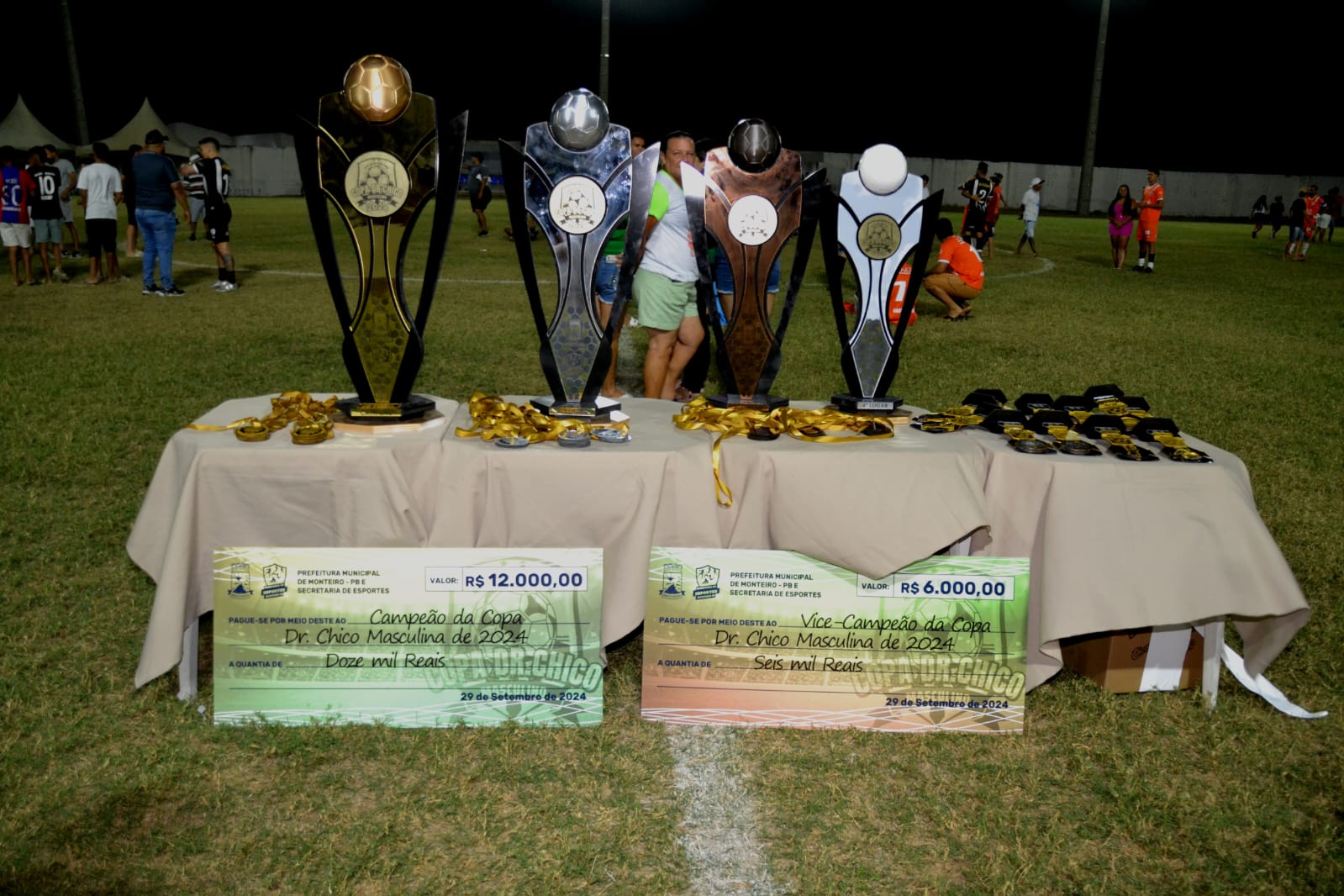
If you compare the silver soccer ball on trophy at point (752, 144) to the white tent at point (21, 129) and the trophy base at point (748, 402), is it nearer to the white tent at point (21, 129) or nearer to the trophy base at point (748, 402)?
the trophy base at point (748, 402)

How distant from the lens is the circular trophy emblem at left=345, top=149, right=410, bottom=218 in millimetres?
2707

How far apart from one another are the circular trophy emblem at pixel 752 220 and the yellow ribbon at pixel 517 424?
710 mm

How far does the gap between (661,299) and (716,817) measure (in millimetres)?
2642

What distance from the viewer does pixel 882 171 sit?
Answer: 3.12 meters

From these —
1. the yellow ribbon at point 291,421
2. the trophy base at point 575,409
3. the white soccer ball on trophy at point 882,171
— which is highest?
the white soccer ball on trophy at point 882,171

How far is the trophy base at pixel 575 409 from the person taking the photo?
2867 millimetres

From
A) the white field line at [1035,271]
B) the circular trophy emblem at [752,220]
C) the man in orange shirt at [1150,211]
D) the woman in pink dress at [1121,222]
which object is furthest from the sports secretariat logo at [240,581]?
the woman in pink dress at [1121,222]

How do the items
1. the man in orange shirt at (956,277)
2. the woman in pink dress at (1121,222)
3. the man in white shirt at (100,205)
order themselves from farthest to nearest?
the woman in pink dress at (1121,222) → the man in white shirt at (100,205) → the man in orange shirt at (956,277)

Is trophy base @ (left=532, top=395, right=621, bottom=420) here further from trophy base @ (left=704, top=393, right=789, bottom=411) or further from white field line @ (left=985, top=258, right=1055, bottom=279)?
white field line @ (left=985, top=258, right=1055, bottom=279)

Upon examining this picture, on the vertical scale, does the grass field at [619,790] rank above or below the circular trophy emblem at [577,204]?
below

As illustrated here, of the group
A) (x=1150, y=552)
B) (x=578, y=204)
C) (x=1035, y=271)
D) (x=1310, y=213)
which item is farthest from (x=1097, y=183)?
(x=578, y=204)

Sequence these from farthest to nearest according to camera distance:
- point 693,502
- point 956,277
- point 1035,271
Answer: point 1035,271
point 956,277
point 693,502

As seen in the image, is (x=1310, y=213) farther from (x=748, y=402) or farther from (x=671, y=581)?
(x=671, y=581)

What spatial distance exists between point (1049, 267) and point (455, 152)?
530 inches
